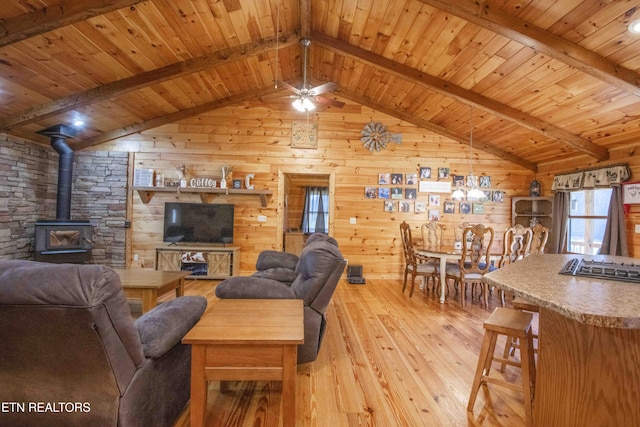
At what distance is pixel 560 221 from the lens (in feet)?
17.2

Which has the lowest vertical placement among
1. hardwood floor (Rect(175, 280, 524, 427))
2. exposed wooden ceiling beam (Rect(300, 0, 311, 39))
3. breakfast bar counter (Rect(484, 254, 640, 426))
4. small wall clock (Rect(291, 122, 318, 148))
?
hardwood floor (Rect(175, 280, 524, 427))

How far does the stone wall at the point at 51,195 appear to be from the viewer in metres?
4.43

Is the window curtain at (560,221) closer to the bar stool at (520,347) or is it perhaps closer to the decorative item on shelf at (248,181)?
the bar stool at (520,347)

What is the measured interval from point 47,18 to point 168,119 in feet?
9.48

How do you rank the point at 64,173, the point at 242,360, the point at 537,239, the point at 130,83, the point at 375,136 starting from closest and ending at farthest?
the point at 242,360
the point at 537,239
the point at 130,83
the point at 64,173
the point at 375,136

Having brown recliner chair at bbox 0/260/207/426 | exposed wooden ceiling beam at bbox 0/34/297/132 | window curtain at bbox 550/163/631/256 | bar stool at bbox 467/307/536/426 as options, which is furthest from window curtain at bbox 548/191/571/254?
brown recliner chair at bbox 0/260/207/426

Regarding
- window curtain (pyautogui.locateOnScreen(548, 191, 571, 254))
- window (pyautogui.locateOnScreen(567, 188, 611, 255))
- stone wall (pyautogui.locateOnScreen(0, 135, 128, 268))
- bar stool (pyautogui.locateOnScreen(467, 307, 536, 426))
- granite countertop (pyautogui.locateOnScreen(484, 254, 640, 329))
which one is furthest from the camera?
window curtain (pyautogui.locateOnScreen(548, 191, 571, 254))

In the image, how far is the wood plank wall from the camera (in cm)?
572

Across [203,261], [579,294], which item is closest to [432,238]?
[203,261]

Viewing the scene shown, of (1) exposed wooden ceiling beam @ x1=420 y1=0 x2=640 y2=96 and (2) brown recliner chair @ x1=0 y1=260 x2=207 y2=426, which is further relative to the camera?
(1) exposed wooden ceiling beam @ x1=420 y1=0 x2=640 y2=96

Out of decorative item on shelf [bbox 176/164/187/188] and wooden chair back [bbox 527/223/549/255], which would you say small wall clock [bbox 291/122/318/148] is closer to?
decorative item on shelf [bbox 176/164/187/188]

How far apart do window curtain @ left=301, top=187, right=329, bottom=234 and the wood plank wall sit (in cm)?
Answer: 272

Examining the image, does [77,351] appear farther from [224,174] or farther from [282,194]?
[282,194]

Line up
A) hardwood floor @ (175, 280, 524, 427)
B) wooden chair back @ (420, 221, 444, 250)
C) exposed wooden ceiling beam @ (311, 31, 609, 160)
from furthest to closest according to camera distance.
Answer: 1. wooden chair back @ (420, 221, 444, 250)
2. exposed wooden ceiling beam @ (311, 31, 609, 160)
3. hardwood floor @ (175, 280, 524, 427)
